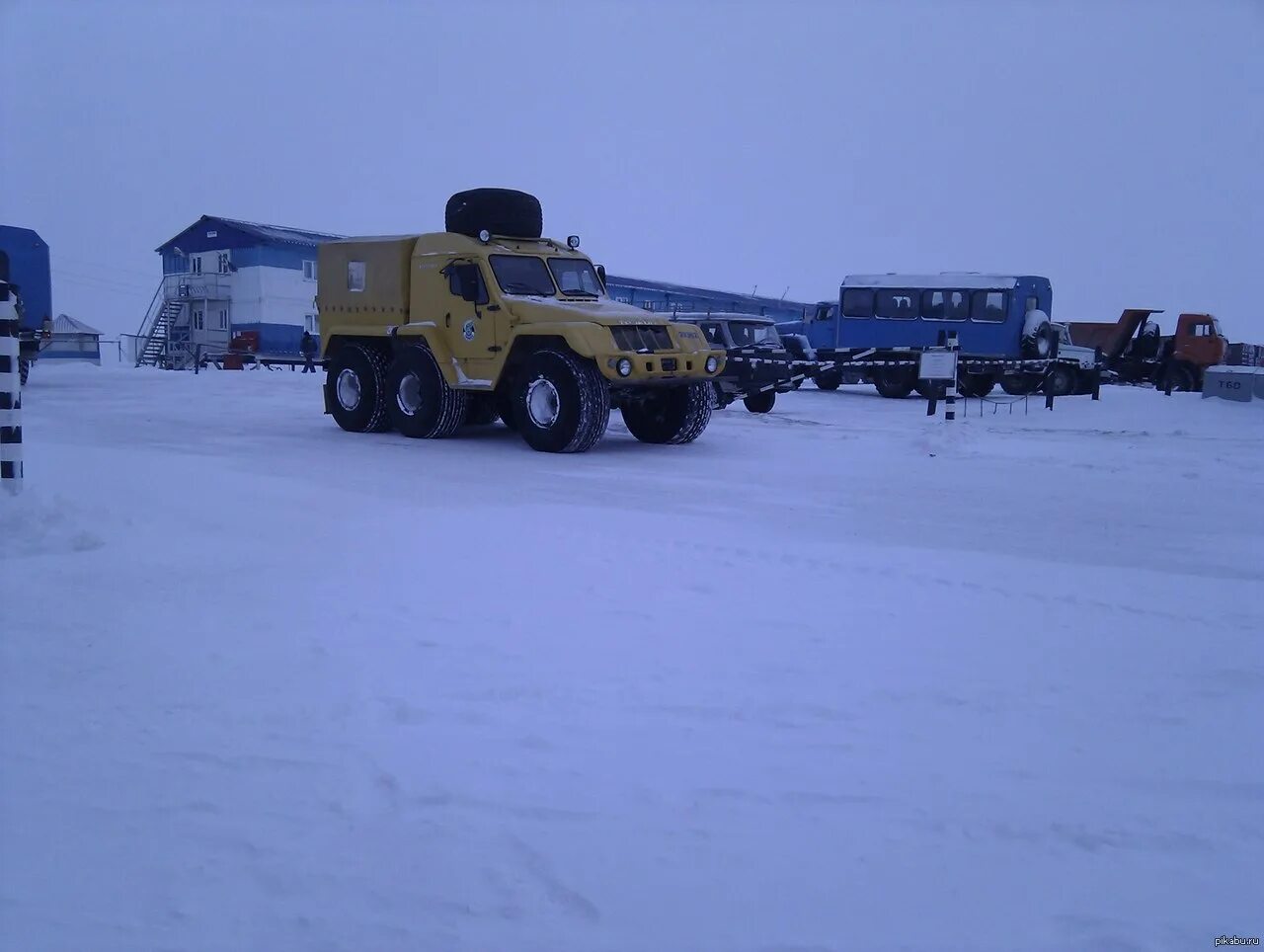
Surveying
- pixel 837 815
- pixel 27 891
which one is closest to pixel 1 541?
pixel 27 891

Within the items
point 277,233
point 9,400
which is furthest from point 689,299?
point 9,400

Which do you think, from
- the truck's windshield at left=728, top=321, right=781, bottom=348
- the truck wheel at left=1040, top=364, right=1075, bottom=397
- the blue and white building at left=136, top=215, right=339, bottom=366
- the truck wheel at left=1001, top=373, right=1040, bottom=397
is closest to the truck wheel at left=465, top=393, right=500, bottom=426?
the truck's windshield at left=728, top=321, right=781, bottom=348

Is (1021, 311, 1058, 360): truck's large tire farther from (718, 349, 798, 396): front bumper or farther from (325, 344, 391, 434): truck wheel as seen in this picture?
(325, 344, 391, 434): truck wheel

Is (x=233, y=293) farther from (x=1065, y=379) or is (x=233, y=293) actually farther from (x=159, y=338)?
(x=1065, y=379)

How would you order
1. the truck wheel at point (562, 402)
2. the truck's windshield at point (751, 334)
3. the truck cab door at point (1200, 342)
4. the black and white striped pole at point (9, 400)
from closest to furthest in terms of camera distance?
the black and white striped pole at point (9, 400)
the truck wheel at point (562, 402)
the truck's windshield at point (751, 334)
the truck cab door at point (1200, 342)

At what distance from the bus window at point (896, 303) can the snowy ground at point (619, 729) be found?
19255mm

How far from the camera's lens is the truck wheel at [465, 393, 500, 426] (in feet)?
42.9

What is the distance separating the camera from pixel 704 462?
34.5 feet

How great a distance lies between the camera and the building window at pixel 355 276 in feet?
42.4

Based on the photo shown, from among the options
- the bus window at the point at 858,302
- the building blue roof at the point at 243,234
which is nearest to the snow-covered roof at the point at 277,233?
the building blue roof at the point at 243,234

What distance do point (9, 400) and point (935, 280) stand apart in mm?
22603

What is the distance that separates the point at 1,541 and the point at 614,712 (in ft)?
12.8

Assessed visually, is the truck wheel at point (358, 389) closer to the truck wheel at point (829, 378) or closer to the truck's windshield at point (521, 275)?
the truck's windshield at point (521, 275)

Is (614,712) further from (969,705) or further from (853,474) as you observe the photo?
(853,474)
